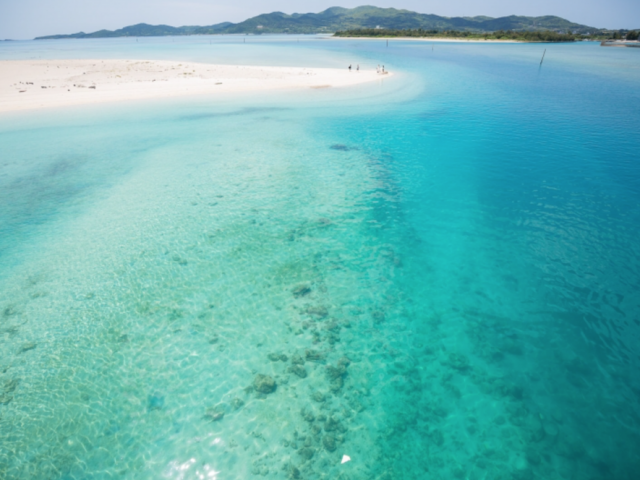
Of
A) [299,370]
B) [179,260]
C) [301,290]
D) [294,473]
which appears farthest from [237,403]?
[179,260]

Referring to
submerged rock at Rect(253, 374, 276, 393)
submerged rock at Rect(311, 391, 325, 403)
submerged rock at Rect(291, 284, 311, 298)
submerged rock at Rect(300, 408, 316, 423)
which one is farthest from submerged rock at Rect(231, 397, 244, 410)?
submerged rock at Rect(291, 284, 311, 298)

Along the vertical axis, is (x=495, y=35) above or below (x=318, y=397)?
above

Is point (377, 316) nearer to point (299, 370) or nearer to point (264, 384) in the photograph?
point (299, 370)

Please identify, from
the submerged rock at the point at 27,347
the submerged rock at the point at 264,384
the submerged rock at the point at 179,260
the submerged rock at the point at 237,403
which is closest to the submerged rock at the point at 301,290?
the submerged rock at the point at 264,384

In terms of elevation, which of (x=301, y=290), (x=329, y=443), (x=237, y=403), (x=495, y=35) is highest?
(x=495, y=35)

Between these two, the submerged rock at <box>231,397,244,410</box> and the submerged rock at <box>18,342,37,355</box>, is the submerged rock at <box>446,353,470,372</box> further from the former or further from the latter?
the submerged rock at <box>18,342,37,355</box>

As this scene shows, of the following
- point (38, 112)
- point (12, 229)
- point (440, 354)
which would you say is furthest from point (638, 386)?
point (38, 112)

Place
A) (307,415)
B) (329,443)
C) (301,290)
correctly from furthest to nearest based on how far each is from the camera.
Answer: (301,290) → (307,415) → (329,443)

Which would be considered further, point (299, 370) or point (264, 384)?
point (299, 370)
